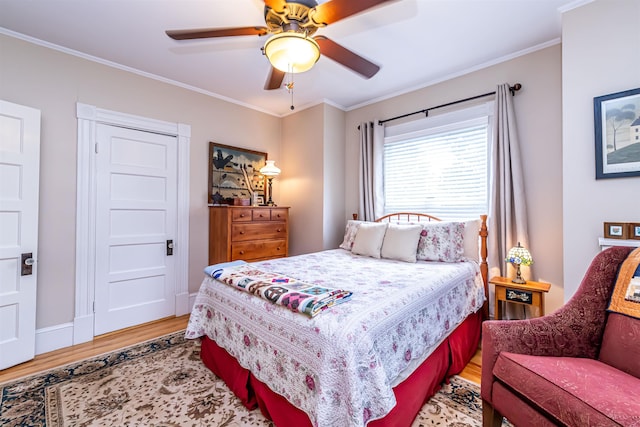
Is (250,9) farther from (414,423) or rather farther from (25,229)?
(414,423)

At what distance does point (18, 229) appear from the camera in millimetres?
2359

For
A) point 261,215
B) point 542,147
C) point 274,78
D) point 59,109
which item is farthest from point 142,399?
point 542,147

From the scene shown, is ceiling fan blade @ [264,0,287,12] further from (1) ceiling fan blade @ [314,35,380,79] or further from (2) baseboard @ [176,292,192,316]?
(2) baseboard @ [176,292,192,316]

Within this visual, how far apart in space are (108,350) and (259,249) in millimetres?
1737

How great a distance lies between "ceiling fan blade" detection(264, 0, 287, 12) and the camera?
1.51m

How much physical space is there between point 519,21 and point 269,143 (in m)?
3.22

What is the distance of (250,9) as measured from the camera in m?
2.13

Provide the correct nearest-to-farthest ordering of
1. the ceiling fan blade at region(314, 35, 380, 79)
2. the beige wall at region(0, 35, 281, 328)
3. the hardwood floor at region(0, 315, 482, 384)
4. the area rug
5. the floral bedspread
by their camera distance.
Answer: the floral bedspread → the area rug → the ceiling fan blade at region(314, 35, 380, 79) → the hardwood floor at region(0, 315, 482, 384) → the beige wall at region(0, 35, 281, 328)

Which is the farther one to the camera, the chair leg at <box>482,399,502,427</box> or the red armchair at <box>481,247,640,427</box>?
the chair leg at <box>482,399,502,427</box>

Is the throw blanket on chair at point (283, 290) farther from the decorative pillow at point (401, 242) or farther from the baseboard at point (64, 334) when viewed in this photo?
Answer: the baseboard at point (64, 334)

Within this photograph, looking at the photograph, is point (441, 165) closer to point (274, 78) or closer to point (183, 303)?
point (274, 78)

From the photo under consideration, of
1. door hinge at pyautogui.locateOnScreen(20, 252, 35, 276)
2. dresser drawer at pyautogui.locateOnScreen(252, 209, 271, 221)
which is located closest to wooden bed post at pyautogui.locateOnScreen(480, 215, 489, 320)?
dresser drawer at pyautogui.locateOnScreen(252, 209, 271, 221)

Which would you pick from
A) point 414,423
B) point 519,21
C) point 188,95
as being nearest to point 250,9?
point 188,95

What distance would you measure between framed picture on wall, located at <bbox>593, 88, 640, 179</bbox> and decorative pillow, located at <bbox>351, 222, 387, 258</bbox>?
69.3 inches
